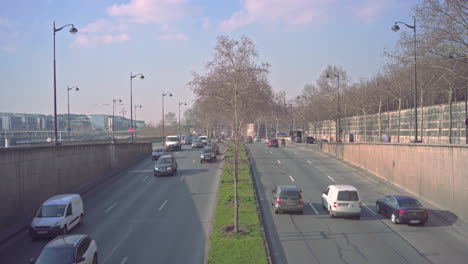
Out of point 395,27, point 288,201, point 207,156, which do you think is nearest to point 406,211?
point 288,201

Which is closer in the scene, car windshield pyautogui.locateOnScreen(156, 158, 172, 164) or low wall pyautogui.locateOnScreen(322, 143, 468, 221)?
low wall pyautogui.locateOnScreen(322, 143, 468, 221)

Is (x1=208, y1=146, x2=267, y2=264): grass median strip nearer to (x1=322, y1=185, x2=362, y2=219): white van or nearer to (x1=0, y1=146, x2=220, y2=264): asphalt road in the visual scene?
(x1=0, y1=146, x2=220, y2=264): asphalt road

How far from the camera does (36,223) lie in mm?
16938

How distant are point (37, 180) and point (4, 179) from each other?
3.64 meters

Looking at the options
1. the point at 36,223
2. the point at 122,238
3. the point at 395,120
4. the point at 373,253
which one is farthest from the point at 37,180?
the point at 395,120

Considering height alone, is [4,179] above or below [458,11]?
below

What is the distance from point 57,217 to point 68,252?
682 cm

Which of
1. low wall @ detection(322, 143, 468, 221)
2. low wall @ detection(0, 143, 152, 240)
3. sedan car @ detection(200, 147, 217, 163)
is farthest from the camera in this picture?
sedan car @ detection(200, 147, 217, 163)

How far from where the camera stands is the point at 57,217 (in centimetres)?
1739

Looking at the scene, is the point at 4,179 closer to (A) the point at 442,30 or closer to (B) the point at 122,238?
(B) the point at 122,238

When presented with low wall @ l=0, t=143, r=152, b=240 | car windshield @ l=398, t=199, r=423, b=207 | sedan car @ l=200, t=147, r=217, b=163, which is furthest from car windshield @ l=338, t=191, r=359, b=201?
sedan car @ l=200, t=147, r=217, b=163

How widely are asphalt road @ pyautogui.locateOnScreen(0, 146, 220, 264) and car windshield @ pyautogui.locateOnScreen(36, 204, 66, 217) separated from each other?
1.11 meters

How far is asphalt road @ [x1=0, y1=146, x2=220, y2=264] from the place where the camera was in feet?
47.6

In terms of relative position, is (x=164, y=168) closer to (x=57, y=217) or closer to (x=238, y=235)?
(x=57, y=217)
